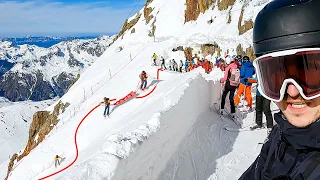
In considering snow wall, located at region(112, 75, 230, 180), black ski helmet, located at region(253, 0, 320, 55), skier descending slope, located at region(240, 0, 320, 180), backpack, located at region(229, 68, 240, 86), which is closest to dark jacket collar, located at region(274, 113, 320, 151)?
skier descending slope, located at region(240, 0, 320, 180)

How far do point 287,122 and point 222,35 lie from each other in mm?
30413

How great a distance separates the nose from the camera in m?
1.91

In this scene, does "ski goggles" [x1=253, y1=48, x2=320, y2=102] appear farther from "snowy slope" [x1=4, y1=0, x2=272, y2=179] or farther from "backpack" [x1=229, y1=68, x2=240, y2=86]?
"backpack" [x1=229, y1=68, x2=240, y2=86]

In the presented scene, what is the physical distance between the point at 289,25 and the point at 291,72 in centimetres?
28

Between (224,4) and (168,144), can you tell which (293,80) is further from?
(224,4)

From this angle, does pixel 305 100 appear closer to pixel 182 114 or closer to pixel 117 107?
pixel 182 114

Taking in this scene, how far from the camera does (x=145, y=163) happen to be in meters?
5.49

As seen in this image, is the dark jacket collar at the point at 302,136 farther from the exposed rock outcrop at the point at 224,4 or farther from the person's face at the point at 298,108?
the exposed rock outcrop at the point at 224,4

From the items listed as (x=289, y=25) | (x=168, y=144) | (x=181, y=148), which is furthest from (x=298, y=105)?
(x=181, y=148)

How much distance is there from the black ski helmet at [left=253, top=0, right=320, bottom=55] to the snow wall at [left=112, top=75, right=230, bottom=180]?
3.27 m

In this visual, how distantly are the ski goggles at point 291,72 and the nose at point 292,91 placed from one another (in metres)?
0.02

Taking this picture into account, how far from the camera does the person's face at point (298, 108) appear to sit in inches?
73.3

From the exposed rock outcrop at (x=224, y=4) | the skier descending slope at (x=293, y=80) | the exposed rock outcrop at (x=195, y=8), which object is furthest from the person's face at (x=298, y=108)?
the exposed rock outcrop at (x=195, y=8)

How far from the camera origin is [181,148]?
22.7 feet
